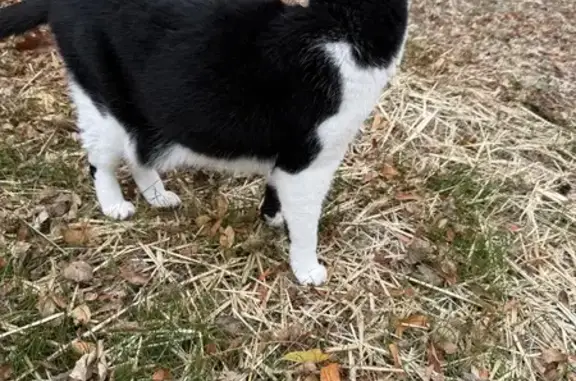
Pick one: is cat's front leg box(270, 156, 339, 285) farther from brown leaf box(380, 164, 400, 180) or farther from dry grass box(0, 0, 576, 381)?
brown leaf box(380, 164, 400, 180)

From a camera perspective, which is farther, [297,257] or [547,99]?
[547,99]

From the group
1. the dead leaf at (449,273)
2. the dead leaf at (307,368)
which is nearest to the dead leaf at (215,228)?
the dead leaf at (307,368)

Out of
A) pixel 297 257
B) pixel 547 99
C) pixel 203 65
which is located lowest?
pixel 547 99

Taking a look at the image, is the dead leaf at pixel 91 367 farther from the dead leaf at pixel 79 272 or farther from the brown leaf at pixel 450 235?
the brown leaf at pixel 450 235

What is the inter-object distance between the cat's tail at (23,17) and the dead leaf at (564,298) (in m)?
2.29

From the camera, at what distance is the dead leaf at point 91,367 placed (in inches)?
82.7

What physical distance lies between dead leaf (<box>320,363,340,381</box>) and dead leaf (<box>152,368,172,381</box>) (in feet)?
1.72

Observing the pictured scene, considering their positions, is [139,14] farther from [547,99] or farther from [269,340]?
[547,99]

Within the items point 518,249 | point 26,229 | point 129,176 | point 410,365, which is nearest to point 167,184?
point 129,176

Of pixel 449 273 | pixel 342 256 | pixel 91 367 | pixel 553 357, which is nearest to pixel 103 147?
pixel 91 367

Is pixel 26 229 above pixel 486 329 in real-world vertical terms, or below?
above

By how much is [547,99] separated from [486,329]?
69.0 inches

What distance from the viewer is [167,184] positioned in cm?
298

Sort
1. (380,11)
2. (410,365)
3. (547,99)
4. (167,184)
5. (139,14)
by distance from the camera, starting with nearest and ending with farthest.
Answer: (380,11), (139,14), (410,365), (167,184), (547,99)
